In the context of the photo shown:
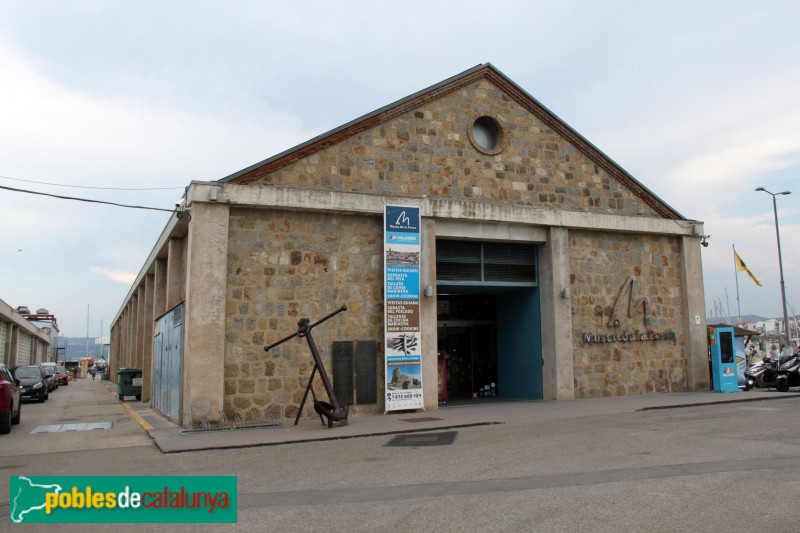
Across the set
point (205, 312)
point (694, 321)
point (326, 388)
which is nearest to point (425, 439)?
point (326, 388)

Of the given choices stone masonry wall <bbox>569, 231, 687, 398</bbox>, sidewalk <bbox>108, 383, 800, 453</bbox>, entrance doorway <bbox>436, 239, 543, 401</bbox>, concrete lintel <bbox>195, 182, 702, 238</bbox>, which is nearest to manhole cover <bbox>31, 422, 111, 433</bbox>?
Answer: sidewalk <bbox>108, 383, 800, 453</bbox>

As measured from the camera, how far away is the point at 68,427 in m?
15.9

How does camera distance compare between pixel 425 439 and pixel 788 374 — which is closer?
pixel 425 439

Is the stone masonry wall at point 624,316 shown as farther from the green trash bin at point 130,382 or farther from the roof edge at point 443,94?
the green trash bin at point 130,382

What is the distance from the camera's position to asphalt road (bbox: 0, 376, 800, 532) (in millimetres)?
5891

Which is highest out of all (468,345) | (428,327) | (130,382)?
(428,327)

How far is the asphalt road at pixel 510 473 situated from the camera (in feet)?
19.3

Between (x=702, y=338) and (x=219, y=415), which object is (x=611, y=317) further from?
(x=219, y=415)

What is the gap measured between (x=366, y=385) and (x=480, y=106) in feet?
28.0

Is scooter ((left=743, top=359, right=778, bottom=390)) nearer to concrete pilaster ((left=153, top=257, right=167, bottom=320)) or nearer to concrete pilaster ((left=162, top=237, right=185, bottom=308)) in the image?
concrete pilaster ((left=162, top=237, right=185, bottom=308))

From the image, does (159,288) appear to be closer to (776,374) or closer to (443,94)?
(443,94)

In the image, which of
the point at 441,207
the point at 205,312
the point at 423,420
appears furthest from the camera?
the point at 441,207

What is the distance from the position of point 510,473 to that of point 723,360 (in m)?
14.2

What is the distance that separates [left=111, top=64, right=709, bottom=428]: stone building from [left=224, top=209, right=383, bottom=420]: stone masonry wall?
33 millimetres
